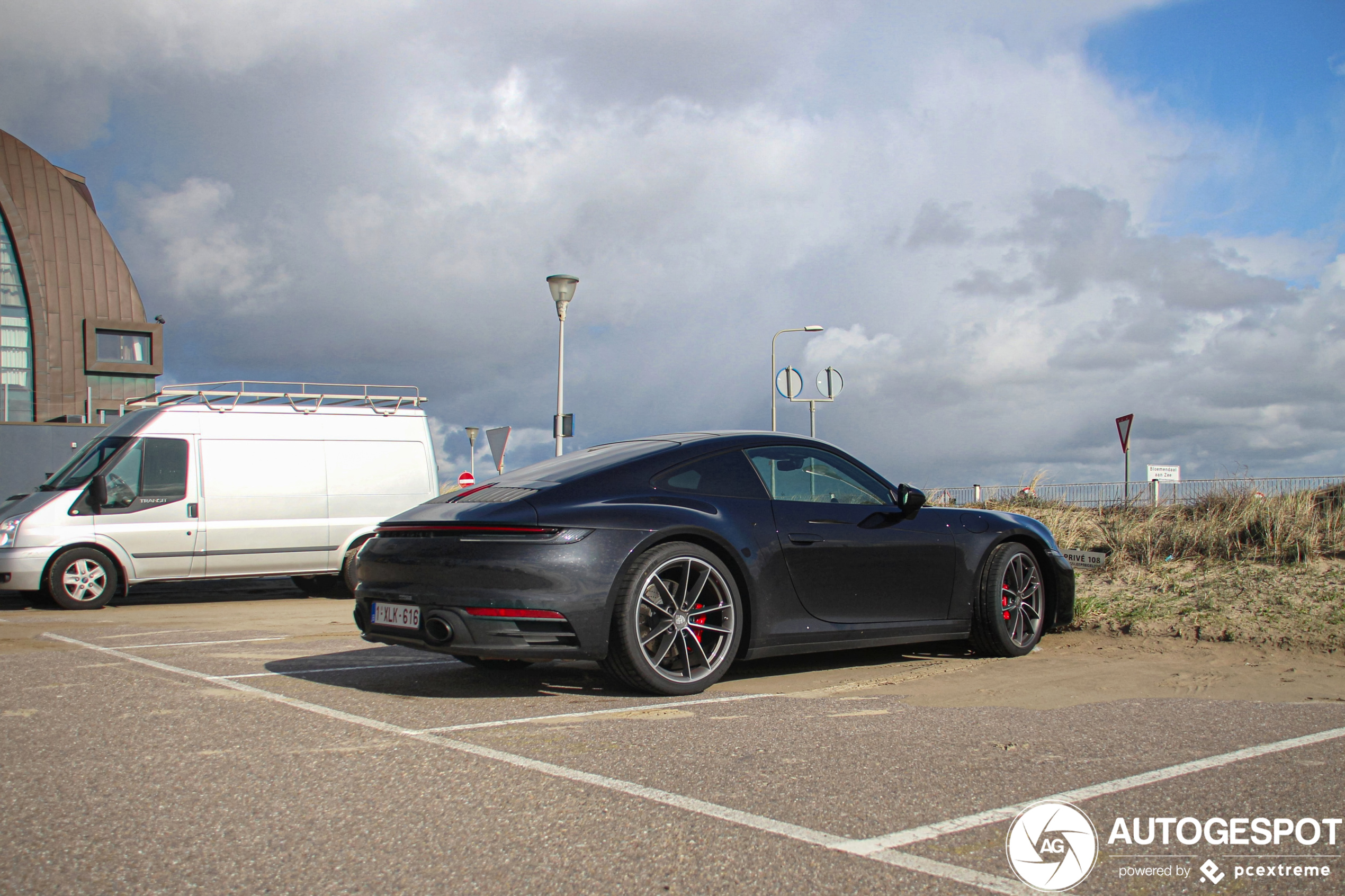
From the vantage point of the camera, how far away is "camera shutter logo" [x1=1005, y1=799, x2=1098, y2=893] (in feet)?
8.86

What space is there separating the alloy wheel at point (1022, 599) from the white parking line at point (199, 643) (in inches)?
207

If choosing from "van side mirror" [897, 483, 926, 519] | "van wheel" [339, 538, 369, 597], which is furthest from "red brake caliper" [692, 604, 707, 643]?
"van wheel" [339, 538, 369, 597]

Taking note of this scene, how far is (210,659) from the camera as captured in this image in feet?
22.0

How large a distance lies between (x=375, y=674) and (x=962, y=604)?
3.58 m

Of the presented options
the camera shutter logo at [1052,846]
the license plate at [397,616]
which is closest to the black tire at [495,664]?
the license plate at [397,616]

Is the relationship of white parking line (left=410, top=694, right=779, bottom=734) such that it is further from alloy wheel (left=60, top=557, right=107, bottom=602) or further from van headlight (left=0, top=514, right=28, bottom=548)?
van headlight (left=0, top=514, right=28, bottom=548)

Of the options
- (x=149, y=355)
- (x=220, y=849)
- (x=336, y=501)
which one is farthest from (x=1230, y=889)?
(x=149, y=355)

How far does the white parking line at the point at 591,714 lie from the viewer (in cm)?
446

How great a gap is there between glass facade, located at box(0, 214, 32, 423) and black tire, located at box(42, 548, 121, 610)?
45496 mm

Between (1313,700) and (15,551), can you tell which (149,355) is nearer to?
(15,551)

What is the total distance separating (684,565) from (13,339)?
2198 inches

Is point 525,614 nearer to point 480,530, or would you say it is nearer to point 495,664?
point 480,530

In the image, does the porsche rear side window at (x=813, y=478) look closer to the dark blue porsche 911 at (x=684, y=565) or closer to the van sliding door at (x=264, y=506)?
the dark blue porsche 911 at (x=684, y=565)

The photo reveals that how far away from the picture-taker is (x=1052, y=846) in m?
2.91
